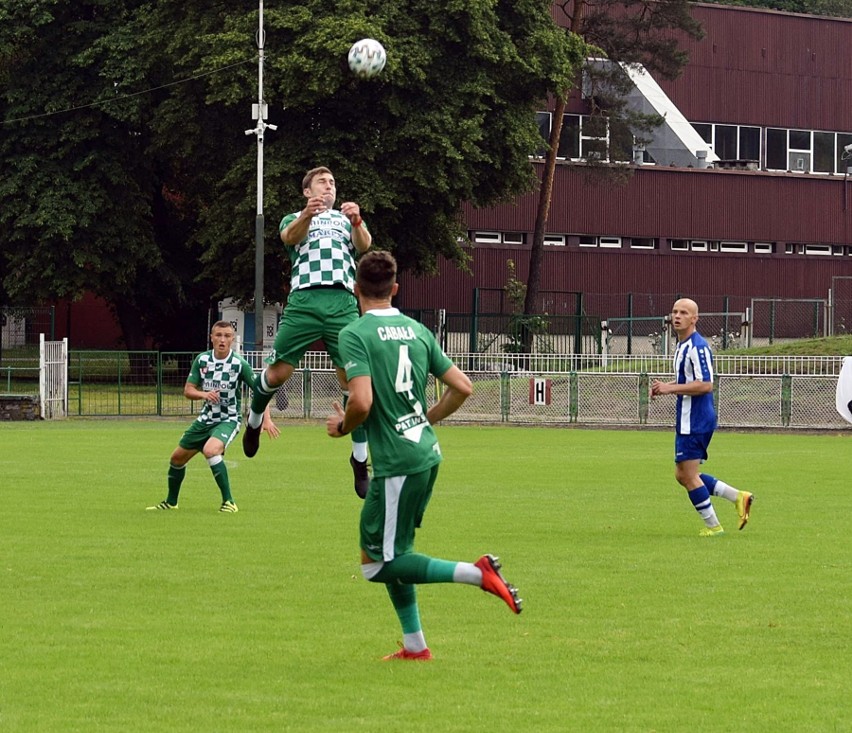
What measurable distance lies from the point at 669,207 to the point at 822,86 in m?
10.7

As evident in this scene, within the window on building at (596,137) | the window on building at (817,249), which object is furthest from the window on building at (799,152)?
the window on building at (596,137)

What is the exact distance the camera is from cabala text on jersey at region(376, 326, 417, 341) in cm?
785

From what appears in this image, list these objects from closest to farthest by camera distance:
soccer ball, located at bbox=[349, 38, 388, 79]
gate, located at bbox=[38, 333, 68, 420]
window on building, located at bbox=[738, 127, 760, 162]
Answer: soccer ball, located at bbox=[349, 38, 388, 79] < gate, located at bbox=[38, 333, 68, 420] < window on building, located at bbox=[738, 127, 760, 162]

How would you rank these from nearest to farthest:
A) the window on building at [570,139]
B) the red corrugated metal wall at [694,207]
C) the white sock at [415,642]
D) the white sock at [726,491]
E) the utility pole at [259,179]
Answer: the white sock at [415,642] → the white sock at [726,491] → the utility pole at [259,179] → the red corrugated metal wall at [694,207] → the window on building at [570,139]

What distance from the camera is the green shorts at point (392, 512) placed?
7.82 m

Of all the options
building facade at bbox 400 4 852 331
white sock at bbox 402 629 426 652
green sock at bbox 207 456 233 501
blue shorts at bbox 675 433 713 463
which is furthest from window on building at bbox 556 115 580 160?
white sock at bbox 402 629 426 652

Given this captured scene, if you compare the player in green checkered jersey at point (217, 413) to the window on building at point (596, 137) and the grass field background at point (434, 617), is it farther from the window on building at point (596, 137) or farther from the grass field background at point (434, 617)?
the window on building at point (596, 137)

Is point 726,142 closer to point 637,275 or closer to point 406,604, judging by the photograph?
point 637,275

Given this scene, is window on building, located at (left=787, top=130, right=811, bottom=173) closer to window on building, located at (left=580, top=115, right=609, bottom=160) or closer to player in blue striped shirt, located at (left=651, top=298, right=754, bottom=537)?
window on building, located at (left=580, top=115, right=609, bottom=160)

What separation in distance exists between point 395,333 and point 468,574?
1.26 metres

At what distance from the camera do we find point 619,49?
5659 cm

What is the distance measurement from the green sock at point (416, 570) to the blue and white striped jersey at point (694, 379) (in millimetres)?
6427

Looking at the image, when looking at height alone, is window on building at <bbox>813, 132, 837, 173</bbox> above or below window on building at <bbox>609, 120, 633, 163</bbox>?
above

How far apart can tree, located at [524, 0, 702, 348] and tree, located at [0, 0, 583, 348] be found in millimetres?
5149
